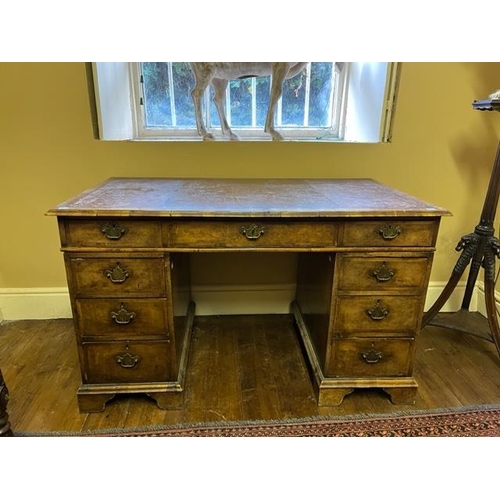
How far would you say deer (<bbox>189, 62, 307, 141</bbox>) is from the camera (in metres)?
1.73

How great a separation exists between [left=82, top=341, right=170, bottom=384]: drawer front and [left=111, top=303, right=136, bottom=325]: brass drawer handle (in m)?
0.08

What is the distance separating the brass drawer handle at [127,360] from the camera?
1289mm

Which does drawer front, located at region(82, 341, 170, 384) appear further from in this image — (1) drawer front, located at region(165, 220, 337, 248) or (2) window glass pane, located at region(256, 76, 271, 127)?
(2) window glass pane, located at region(256, 76, 271, 127)

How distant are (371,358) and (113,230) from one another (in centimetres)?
99

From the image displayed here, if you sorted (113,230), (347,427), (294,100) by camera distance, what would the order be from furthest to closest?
(294,100), (347,427), (113,230)

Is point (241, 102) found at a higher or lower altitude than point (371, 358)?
higher

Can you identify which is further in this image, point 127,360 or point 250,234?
point 127,360

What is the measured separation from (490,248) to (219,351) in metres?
1.27

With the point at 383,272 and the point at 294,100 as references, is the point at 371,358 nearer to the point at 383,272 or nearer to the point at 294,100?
the point at 383,272

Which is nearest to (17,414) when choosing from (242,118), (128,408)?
(128,408)

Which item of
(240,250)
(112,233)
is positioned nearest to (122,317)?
(112,233)

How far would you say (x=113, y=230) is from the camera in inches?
45.3

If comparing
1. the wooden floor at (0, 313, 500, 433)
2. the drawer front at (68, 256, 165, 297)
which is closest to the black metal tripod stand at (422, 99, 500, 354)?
the wooden floor at (0, 313, 500, 433)

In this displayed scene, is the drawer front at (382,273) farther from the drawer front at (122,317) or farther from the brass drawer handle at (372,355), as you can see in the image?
the drawer front at (122,317)
